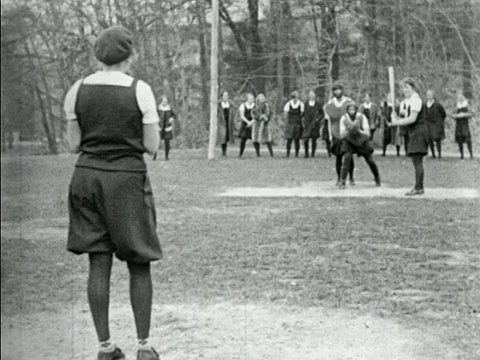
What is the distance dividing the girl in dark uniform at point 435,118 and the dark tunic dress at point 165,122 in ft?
7.02

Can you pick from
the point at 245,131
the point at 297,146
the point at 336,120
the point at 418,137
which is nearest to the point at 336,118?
the point at 336,120

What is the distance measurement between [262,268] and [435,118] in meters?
1.88

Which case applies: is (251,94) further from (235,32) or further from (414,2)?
(414,2)

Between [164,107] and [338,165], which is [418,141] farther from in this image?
[164,107]

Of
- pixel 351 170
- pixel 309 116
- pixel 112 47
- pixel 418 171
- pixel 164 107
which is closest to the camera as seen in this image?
pixel 112 47

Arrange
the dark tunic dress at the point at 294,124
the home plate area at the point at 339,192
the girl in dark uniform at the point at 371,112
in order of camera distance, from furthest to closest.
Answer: the home plate area at the point at 339,192 < the girl in dark uniform at the point at 371,112 < the dark tunic dress at the point at 294,124

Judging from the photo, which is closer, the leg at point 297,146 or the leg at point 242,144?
the leg at point 242,144

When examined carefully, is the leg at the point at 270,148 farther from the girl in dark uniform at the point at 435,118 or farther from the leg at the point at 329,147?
the leg at the point at 329,147

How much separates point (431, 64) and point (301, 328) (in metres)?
2.49

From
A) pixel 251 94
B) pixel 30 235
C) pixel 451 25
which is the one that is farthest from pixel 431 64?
pixel 30 235

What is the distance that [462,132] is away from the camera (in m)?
6.64

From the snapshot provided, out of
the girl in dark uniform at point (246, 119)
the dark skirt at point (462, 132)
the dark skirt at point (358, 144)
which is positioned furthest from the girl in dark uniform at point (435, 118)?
the girl in dark uniform at point (246, 119)

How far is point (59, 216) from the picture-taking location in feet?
19.5

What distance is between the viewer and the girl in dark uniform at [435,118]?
723 centimetres
